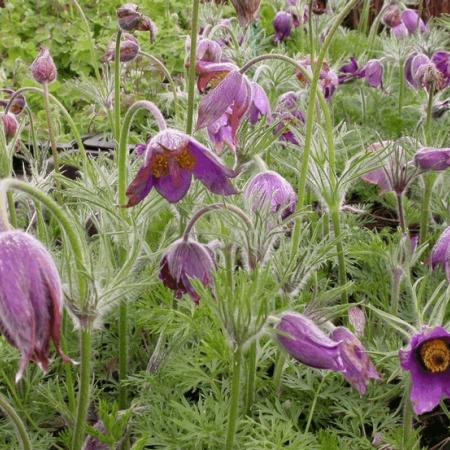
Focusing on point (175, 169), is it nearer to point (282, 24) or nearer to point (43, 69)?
point (43, 69)

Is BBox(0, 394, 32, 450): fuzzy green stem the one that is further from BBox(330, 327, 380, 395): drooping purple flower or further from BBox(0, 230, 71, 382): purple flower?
BBox(330, 327, 380, 395): drooping purple flower

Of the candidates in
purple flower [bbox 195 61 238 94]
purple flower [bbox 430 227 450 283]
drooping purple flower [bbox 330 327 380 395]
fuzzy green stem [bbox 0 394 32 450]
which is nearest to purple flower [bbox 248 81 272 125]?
purple flower [bbox 195 61 238 94]

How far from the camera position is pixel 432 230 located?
2008 millimetres

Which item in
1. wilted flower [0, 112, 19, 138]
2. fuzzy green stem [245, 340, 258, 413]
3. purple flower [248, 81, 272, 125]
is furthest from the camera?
wilted flower [0, 112, 19, 138]

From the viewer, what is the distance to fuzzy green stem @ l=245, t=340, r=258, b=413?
124 centimetres

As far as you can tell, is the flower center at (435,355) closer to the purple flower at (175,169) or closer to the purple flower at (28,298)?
the purple flower at (175,169)

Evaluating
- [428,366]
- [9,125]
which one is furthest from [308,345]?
[9,125]

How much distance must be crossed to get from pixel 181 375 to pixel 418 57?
1179 mm

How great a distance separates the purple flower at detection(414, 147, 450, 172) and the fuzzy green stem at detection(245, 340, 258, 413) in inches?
20.0

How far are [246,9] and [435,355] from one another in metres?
0.70

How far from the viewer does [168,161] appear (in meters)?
1.17

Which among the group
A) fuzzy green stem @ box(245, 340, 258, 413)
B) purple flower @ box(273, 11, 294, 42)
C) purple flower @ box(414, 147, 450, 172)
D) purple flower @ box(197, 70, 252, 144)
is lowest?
fuzzy green stem @ box(245, 340, 258, 413)

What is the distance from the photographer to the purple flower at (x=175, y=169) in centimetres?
115

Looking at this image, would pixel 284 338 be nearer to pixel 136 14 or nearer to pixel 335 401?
pixel 335 401
